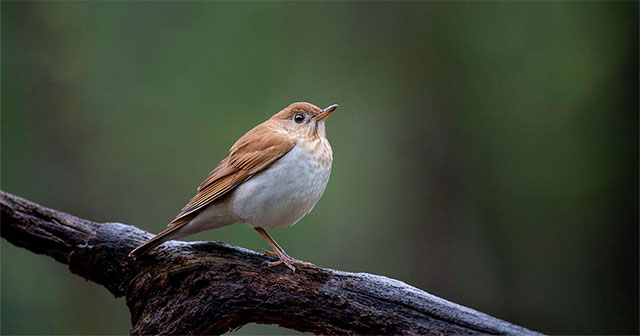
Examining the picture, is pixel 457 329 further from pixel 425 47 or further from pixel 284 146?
pixel 425 47

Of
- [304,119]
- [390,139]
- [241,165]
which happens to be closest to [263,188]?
[241,165]

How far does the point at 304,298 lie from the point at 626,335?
15.1 ft

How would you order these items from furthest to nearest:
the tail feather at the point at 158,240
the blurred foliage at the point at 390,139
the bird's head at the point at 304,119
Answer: the blurred foliage at the point at 390,139 < the bird's head at the point at 304,119 < the tail feather at the point at 158,240

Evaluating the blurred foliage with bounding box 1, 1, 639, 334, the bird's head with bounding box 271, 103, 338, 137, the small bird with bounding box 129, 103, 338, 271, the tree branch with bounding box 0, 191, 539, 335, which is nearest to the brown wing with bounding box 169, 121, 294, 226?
the small bird with bounding box 129, 103, 338, 271

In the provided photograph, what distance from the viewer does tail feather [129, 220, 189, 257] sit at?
11.8 feet

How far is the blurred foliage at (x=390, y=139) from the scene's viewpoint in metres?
6.55

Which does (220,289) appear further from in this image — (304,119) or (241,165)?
(304,119)

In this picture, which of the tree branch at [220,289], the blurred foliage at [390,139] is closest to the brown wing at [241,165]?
the tree branch at [220,289]

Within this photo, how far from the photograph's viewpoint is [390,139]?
7.64 meters

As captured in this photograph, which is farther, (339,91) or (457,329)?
(339,91)

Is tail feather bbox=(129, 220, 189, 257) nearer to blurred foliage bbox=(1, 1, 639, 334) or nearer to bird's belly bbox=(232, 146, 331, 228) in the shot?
bird's belly bbox=(232, 146, 331, 228)

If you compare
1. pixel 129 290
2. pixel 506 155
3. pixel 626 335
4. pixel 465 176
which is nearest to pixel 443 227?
pixel 465 176

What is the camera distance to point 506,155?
276 inches

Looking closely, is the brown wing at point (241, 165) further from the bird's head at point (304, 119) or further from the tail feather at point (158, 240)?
the bird's head at point (304, 119)
